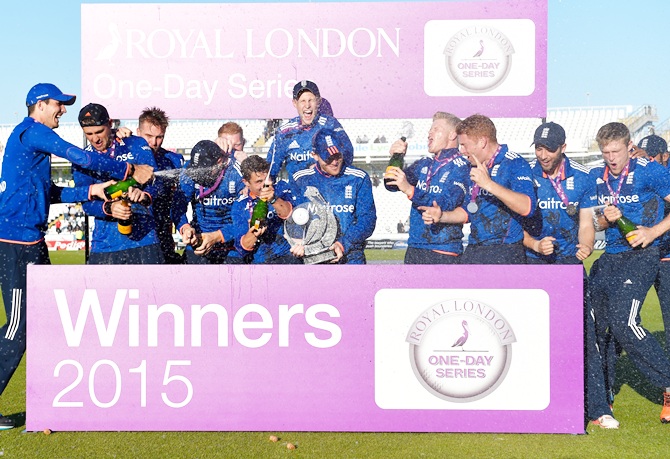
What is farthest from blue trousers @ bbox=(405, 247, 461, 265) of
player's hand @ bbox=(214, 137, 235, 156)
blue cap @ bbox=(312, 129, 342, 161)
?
player's hand @ bbox=(214, 137, 235, 156)

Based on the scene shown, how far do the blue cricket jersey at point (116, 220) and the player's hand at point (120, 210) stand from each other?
0.23 m

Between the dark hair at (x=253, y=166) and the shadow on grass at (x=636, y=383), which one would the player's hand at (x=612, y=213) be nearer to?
the shadow on grass at (x=636, y=383)

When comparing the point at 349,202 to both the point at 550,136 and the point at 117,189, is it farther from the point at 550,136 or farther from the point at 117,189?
the point at 117,189

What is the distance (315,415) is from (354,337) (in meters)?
0.56

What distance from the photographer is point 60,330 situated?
184 inches

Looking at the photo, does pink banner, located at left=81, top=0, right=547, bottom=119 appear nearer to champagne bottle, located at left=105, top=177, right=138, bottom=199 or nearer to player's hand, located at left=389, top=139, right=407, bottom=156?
player's hand, located at left=389, top=139, right=407, bottom=156

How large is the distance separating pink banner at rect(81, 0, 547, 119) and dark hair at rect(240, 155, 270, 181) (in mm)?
465

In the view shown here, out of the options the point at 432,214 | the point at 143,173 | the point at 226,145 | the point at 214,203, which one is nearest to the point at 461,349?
the point at 432,214

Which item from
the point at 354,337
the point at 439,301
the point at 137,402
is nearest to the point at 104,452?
the point at 137,402

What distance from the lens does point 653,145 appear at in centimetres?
619

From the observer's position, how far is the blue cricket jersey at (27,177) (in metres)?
4.75

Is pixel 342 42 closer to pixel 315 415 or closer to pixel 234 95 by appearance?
pixel 234 95

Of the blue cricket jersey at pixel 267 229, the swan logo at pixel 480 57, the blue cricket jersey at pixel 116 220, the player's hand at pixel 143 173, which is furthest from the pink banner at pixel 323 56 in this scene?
the blue cricket jersey at pixel 267 229

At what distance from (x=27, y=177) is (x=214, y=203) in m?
1.28
